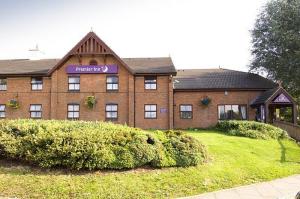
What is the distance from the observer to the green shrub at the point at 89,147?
12.0 metres

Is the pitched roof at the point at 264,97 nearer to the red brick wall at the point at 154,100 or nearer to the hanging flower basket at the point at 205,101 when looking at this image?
the hanging flower basket at the point at 205,101

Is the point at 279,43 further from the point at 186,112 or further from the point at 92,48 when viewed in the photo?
the point at 92,48

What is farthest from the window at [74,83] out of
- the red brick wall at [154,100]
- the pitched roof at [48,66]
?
the red brick wall at [154,100]

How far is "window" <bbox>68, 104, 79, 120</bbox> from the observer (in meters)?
31.2

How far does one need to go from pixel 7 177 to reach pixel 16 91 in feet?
72.6

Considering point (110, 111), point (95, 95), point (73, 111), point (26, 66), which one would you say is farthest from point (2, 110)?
point (110, 111)

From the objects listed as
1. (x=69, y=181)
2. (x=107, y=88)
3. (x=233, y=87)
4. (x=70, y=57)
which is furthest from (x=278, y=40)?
(x=69, y=181)

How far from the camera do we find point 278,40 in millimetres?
35125

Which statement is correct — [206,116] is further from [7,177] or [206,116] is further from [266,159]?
[7,177]

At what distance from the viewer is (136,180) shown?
11781mm

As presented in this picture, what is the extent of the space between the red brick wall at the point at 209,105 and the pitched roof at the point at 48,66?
9.78 ft

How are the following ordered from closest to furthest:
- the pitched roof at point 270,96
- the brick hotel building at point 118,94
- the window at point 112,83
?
the pitched roof at point 270,96
the brick hotel building at point 118,94
the window at point 112,83

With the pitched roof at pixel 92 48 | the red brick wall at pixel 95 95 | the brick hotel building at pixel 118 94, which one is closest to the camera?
the pitched roof at pixel 92 48

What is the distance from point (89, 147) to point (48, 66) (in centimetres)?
2387
